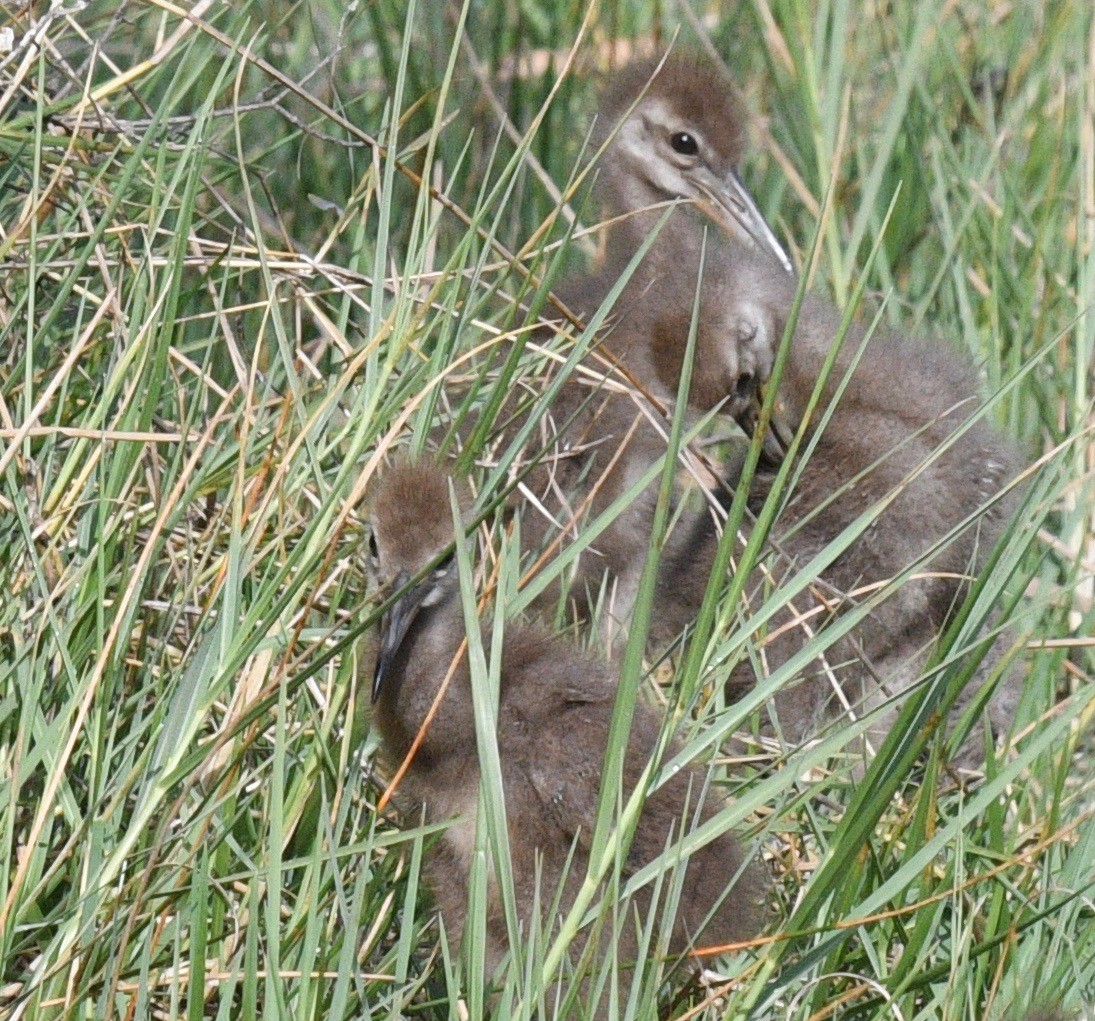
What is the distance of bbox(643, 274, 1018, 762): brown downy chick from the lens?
343 centimetres

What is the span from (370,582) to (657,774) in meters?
0.76

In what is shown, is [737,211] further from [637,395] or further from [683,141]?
[637,395]

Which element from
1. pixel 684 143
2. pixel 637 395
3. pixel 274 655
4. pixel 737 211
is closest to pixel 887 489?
pixel 637 395

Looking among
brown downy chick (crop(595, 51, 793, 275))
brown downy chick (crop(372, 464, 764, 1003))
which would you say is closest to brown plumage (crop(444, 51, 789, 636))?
brown downy chick (crop(595, 51, 793, 275))

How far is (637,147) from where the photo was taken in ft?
14.0

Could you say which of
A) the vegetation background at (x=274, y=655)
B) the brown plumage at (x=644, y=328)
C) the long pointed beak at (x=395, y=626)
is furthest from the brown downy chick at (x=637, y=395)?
the long pointed beak at (x=395, y=626)

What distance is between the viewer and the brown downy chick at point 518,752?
2.44 meters

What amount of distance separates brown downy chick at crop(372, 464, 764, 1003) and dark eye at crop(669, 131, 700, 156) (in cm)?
176

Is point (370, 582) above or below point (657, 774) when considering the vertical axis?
below

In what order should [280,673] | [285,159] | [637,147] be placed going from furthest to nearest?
[285,159], [637,147], [280,673]

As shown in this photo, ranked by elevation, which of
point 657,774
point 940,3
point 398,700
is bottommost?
point 398,700

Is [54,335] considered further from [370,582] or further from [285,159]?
[285,159]

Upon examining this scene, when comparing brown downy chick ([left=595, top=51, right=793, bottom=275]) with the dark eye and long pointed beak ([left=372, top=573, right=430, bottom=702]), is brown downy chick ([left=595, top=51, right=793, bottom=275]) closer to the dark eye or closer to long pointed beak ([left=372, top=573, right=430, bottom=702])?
the dark eye

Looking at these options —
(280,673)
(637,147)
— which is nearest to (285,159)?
(637,147)
